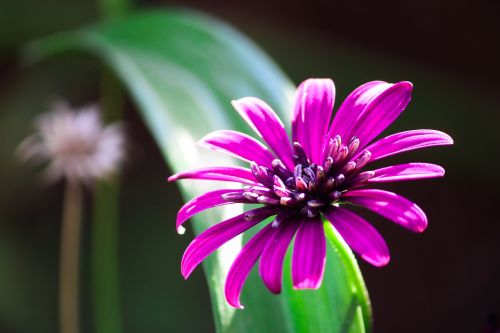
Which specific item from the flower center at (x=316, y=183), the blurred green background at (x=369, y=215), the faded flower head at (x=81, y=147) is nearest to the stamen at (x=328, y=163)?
the flower center at (x=316, y=183)

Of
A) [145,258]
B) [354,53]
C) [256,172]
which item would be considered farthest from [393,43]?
[256,172]

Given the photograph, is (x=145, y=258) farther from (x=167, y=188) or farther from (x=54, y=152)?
(x=54, y=152)

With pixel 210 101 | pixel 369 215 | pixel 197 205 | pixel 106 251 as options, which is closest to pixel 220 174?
pixel 197 205

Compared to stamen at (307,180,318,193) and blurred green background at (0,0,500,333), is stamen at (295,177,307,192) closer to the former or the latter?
stamen at (307,180,318,193)

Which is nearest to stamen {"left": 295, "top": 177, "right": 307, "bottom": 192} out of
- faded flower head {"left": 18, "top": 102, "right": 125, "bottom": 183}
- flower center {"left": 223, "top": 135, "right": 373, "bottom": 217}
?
flower center {"left": 223, "top": 135, "right": 373, "bottom": 217}

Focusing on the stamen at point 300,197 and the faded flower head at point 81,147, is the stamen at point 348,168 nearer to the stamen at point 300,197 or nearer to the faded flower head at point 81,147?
the stamen at point 300,197

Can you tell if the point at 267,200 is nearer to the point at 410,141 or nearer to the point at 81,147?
the point at 410,141
